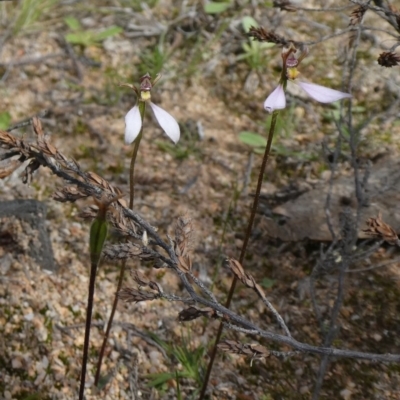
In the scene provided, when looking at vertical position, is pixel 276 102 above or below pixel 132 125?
above

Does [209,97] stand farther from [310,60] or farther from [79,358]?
[79,358]

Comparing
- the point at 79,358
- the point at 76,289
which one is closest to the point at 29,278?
the point at 76,289

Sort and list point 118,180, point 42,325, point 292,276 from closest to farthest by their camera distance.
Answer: point 42,325, point 292,276, point 118,180

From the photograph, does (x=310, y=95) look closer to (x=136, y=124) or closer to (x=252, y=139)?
(x=136, y=124)

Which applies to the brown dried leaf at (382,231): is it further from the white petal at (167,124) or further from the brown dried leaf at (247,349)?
the white petal at (167,124)

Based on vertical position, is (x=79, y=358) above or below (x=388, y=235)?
below

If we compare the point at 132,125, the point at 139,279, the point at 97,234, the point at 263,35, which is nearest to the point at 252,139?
the point at 263,35

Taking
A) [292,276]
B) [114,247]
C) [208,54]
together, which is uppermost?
[114,247]

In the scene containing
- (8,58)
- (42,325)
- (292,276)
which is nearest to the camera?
(42,325)
